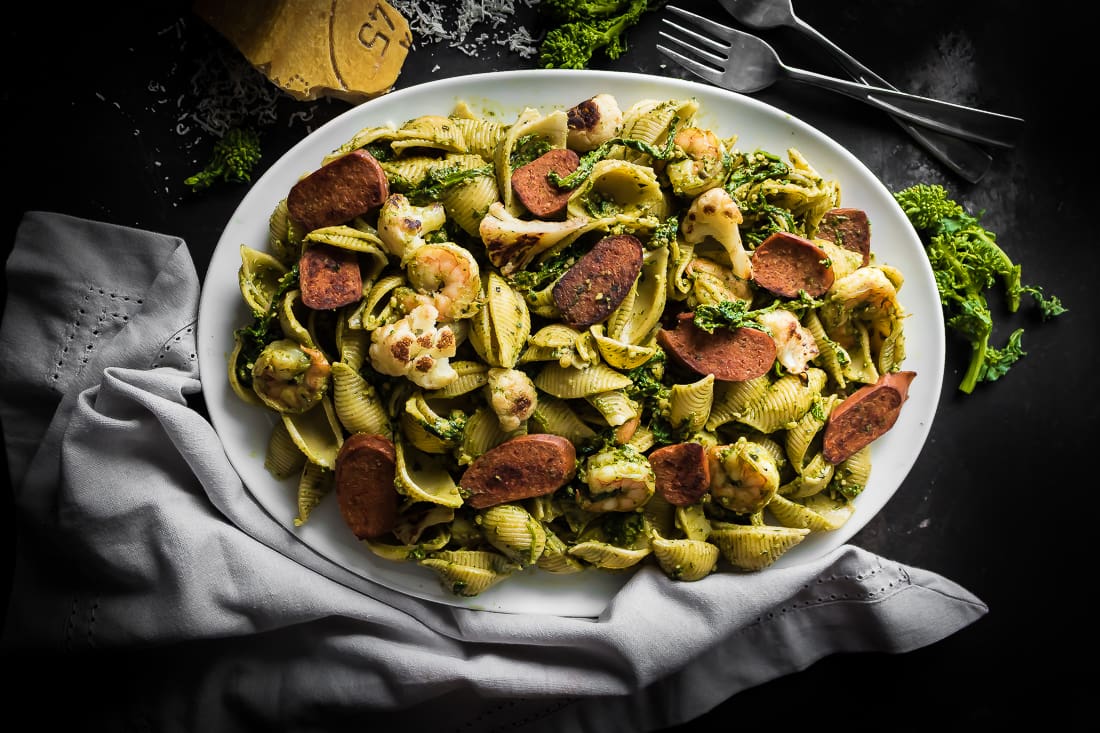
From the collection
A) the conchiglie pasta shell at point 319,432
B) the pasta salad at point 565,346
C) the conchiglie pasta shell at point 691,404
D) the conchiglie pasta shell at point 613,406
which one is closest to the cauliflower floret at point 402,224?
the pasta salad at point 565,346

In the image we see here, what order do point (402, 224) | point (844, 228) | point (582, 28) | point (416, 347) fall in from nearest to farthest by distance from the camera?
point (416, 347) < point (402, 224) < point (844, 228) < point (582, 28)

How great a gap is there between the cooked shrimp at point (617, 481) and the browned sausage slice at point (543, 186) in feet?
2.98

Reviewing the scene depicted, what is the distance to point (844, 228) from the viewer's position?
322 centimetres

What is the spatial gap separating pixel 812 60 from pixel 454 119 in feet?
5.71

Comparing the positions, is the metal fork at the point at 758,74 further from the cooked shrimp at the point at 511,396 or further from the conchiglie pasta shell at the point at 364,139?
the cooked shrimp at the point at 511,396

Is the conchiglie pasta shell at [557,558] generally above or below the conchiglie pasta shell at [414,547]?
above

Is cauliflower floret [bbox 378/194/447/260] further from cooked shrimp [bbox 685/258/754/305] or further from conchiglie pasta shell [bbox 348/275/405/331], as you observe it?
cooked shrimp [bbox 685/258/754/305]

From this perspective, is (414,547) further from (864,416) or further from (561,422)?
(864,416)

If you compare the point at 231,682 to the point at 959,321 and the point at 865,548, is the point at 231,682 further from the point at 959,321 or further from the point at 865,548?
the point at 959,321

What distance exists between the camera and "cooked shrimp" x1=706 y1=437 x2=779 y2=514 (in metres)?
2.88

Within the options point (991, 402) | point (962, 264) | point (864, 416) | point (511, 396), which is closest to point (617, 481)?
point (511, 396)

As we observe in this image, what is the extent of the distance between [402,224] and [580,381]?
2.74 feet

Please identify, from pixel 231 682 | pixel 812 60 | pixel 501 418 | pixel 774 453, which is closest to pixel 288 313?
pixel 501 418

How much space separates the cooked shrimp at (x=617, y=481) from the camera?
2.82 m
